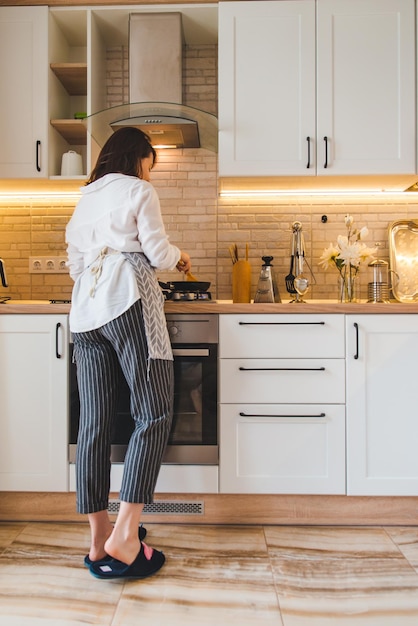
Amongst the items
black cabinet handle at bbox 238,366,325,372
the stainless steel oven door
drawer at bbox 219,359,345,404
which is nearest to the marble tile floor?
the stainless steel oven door

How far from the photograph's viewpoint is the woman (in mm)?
1753

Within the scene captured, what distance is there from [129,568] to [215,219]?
174cm

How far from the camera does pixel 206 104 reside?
2.76m

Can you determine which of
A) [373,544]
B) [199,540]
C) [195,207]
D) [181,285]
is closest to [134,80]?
[195,207]

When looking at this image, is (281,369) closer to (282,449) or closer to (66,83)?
(282,449)

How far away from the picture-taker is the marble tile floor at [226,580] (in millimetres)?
1531

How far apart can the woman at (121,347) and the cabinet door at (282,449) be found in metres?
0.41

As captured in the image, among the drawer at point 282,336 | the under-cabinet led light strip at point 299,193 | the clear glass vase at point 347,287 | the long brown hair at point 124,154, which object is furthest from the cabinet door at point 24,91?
the clear glass vase at point 347,287

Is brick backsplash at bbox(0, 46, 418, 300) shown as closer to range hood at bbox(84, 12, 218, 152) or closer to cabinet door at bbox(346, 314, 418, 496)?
range hood at bbox(84, 12, 218, 152)

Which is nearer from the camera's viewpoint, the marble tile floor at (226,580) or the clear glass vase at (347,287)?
the marble tile floor at (226,580)

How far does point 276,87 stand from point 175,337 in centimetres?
127

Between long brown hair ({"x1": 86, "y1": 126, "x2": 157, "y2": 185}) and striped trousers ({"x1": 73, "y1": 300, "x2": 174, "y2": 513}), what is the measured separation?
51 cm

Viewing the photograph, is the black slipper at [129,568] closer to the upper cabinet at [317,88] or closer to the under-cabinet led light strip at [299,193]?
the upper cabinet at [317,88]

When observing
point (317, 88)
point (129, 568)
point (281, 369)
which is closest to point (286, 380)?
point (281, 369)
